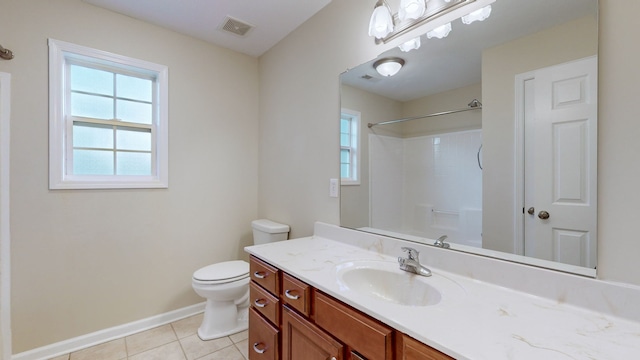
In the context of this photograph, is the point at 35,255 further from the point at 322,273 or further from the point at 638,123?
the point at 638,123

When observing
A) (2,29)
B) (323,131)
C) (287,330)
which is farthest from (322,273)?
(2,29)

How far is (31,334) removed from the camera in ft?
5.70

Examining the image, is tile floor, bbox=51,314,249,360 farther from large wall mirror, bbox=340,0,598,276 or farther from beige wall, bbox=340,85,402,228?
large wall mirror, bbox=340,0,598,276

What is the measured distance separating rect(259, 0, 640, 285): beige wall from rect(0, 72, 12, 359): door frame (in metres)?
1.74

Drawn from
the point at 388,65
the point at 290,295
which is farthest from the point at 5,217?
the point at 388,65

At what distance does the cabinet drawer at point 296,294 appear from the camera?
1117mm

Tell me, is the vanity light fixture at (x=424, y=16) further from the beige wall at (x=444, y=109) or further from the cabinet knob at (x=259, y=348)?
the cabinet knob at (x=259, y=348)

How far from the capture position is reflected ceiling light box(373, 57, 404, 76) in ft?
4.83

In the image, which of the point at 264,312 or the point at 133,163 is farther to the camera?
the point at 133,163

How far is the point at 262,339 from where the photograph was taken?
141 cm

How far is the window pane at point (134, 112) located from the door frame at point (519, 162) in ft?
8.45

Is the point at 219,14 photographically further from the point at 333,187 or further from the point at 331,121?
the point at 333,187

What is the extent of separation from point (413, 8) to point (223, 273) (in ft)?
6.95

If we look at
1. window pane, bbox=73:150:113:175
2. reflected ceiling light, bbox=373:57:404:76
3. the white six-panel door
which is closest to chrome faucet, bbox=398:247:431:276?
the white six-panel door
